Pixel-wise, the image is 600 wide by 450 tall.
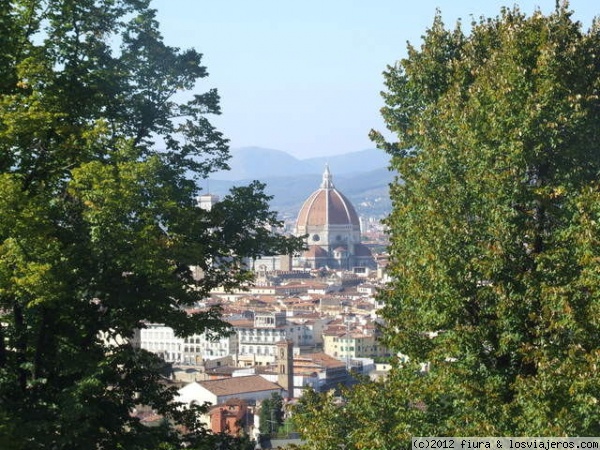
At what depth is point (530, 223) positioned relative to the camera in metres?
8.83

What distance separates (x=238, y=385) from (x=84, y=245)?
4269 centimetres

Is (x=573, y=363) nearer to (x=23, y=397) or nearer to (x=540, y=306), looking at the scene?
(x=540, y=306)

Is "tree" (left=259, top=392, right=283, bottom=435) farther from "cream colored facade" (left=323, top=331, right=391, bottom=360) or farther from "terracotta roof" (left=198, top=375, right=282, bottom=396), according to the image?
"cream colored facade" (left=323, top=331, right=391, bottom=360)

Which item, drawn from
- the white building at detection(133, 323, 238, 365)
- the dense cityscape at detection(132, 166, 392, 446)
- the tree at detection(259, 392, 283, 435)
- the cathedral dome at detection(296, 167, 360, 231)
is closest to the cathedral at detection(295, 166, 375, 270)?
the cathedral dome at detection(296, 167, 360, 231)

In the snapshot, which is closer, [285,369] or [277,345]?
[285,369]

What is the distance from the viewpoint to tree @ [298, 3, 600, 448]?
801 centimetres

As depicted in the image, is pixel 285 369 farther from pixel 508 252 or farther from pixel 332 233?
pixel 332 233

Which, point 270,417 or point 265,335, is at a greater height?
point 265,335

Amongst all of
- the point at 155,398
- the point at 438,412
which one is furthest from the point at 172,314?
the point at 438,412

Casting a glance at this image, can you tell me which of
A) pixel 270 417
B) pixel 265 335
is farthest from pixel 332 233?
pixel 270 417

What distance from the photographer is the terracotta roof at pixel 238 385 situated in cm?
4959

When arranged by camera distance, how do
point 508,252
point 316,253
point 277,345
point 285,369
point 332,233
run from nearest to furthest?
point 508,252 → point 285,369 → point 277,345 → point 316,253 → point 332,233

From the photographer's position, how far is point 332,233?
145500mm

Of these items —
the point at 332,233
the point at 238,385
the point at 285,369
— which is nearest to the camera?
the point at 238,385
